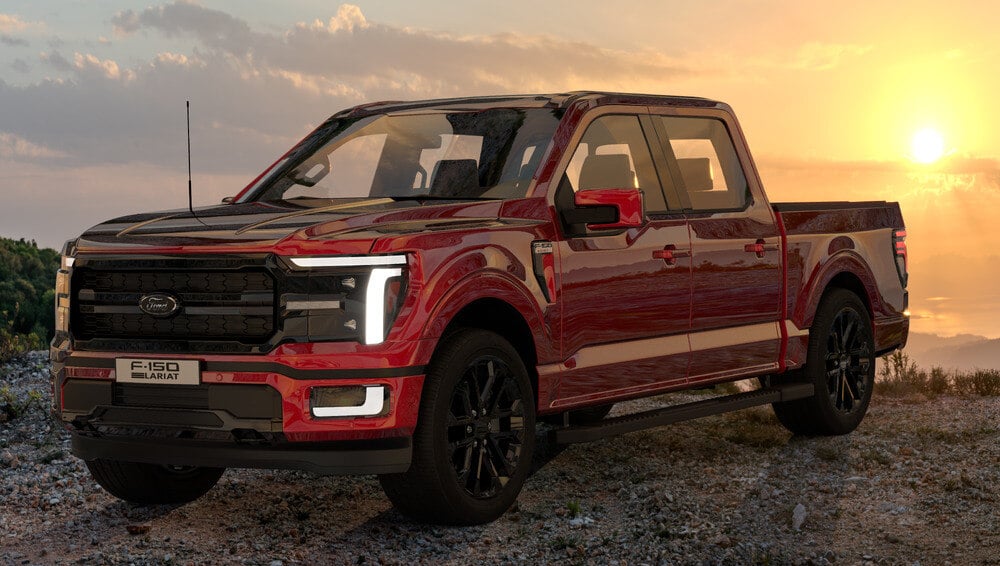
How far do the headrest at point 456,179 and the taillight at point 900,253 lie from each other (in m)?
4.75

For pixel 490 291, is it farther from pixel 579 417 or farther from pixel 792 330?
pixel 792 330

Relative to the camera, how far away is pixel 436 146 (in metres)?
7.76

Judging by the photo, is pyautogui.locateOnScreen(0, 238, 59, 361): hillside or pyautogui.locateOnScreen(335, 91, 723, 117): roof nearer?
pyautogui.locateOnScreen(335, 91, 723, 117): roof

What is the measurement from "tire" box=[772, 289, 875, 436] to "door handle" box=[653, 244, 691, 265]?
2128 mm

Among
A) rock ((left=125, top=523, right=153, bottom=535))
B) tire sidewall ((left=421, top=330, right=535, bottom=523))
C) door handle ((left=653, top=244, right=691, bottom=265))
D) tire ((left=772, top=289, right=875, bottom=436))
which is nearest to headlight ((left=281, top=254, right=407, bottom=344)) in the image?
tire sidewall ((left=421, top=330, right=535, bottom=523))

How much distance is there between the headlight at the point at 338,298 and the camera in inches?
235

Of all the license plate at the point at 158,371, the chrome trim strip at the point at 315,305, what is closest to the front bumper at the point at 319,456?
the license plate at the point at 158,371

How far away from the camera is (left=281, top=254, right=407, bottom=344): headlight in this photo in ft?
19.6

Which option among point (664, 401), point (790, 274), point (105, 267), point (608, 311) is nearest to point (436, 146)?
point (608, 311)

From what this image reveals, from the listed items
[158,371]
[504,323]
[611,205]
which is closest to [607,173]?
[611,205]

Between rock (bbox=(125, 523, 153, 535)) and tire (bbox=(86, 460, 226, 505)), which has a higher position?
tire (bbox=(86, 460, 226, 505))

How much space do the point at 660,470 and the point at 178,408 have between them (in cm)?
348

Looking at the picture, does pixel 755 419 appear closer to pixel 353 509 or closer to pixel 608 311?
pixel 608 311

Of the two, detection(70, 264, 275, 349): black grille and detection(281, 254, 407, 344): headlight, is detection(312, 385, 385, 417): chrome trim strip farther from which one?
detection(70, 264, 275, 349): black grille
